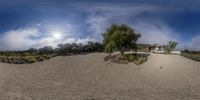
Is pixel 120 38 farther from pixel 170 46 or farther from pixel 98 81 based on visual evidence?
pixel 98 81

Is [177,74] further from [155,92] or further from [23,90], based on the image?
[23,90]

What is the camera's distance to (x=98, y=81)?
2695cm

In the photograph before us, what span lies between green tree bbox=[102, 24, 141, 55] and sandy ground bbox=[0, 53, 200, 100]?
595 centimetres

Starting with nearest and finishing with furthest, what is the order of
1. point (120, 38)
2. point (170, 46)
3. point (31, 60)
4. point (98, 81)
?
point (98, 81) → point (31, 60) → point (120, 38) → point (170, 46)

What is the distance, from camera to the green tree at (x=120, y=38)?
145 feet

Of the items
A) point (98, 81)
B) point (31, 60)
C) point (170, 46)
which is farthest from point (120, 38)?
point (98, 81)

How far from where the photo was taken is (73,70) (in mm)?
33406

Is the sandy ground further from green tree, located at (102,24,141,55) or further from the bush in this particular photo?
green tree, located at (102,24,141,55)

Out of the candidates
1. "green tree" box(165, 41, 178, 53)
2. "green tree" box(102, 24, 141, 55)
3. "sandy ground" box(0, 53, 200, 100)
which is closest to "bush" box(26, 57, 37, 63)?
A: "sandy ground" box(0, 53, 200, 100)

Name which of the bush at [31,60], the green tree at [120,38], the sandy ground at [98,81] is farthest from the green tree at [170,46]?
the bush at [31,60]

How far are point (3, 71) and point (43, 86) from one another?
26.9ft

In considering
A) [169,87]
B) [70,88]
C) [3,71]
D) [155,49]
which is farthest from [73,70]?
[155,49]

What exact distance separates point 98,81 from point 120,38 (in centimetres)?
1784

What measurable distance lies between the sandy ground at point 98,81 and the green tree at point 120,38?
5950mm
